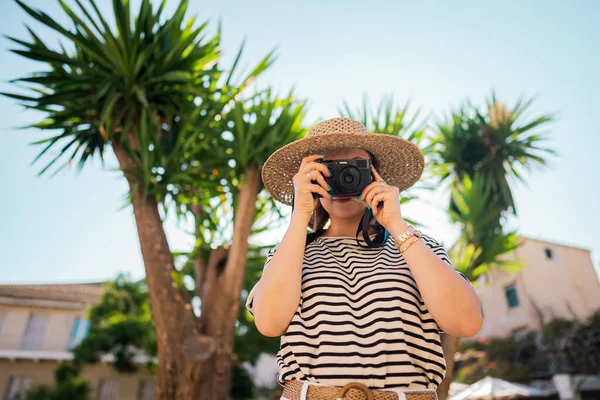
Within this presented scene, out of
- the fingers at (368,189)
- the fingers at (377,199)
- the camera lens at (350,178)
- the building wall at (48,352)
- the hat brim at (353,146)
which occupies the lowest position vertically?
the fingers at (377,199)

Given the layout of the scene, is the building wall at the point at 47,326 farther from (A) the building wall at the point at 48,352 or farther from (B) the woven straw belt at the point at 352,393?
(B) the woven straw belt at the point at 352,393

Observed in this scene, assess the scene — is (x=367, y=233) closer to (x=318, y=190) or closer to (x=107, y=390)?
(x=318, y=190)

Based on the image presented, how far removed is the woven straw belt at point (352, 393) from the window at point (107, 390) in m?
17.7

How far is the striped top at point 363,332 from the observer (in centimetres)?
104

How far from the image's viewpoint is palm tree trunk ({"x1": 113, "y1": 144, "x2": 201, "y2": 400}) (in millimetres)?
3500

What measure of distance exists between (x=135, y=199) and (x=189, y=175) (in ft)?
2.02

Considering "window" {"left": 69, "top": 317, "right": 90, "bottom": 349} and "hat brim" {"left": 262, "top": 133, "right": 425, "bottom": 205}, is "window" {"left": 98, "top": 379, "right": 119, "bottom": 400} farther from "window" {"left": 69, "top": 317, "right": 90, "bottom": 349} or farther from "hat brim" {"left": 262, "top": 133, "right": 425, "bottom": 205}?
"hat brim" {"left": 262, "top": 133, "right": 425, "bottom": 205}

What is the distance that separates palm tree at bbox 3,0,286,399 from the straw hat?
228 centimetres

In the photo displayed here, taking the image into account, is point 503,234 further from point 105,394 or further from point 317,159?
point 105,394

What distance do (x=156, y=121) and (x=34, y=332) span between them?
15.4m

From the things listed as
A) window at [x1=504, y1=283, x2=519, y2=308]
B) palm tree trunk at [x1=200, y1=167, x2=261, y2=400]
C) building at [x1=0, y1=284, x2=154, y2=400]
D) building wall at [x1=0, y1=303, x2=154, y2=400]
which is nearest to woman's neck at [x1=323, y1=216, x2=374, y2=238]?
palm tree trunk at [x1=200, y1=167, x2=261, y2=400]

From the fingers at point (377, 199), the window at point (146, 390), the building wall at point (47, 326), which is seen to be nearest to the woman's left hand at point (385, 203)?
the fingers at point (377, 199)

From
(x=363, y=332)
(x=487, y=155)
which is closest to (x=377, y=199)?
(x=363, y=332)

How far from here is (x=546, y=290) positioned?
670 inches
